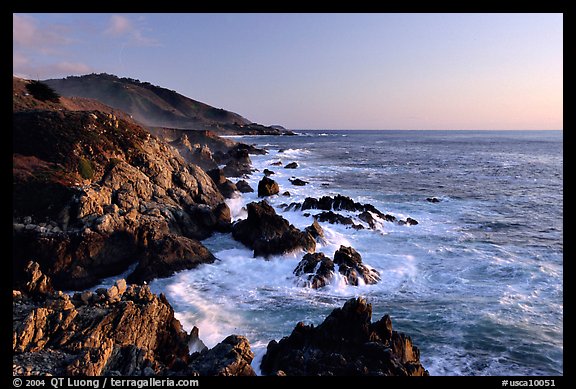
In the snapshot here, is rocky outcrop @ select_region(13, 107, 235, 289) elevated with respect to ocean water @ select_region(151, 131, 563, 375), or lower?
elevated

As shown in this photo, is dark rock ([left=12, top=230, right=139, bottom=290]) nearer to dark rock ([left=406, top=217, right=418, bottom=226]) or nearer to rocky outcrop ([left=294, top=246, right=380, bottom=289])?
rocky outcrop ([left=294, top=246, right=380, bottom=289])

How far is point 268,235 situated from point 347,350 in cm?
1502

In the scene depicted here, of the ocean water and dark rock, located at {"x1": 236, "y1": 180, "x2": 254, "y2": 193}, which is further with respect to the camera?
dark rock, located at {"x1": 236, "y1": 180, "x2": 254, "y2": 193}

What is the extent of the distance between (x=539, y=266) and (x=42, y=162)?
36824mm

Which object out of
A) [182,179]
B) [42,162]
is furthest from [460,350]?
[42,162]

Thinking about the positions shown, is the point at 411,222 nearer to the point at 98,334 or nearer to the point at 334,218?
the point at 334,218

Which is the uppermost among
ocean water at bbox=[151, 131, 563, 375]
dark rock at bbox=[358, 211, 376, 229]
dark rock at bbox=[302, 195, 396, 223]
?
dark rock at bbox=[302, 195, 396, 223]

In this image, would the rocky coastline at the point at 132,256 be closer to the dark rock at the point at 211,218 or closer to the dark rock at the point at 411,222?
the dark rock at the point at 211,218

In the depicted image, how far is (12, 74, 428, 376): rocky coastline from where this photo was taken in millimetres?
11320

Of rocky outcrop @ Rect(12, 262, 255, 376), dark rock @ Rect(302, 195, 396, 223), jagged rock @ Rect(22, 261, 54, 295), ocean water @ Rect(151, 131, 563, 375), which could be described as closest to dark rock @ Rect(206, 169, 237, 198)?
ocean water @ Rect(151, 131, 563, 375)

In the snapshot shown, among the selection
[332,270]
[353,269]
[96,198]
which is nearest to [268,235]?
[332,270]

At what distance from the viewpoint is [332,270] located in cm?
2206

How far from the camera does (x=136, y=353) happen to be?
36.1 feet

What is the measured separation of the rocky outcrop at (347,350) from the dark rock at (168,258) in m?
11.2
